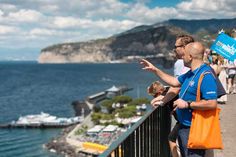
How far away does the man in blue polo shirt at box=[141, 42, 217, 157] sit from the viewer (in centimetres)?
464

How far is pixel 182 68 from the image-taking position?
6.52 m

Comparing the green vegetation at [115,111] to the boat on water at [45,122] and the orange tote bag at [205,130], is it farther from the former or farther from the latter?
the orange tote bag at [205,130]

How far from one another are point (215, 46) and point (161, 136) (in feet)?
21.3

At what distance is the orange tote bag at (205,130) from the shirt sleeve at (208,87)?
46 mm

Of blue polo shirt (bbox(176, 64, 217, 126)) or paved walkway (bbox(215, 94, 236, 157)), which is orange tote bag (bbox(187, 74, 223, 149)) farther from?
paved walkway (bbox(215, 94, 236, 157))

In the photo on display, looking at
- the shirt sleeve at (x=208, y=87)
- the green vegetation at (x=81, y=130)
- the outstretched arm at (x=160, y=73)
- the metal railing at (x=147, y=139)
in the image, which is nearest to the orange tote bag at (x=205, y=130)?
the shirt sleeve at (x=208, y=87)

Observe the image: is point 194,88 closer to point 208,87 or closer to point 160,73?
point 208,87

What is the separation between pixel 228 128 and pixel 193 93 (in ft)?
17.8

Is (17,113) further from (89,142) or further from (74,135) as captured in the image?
(89,142)

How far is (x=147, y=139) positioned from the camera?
570 centimetres

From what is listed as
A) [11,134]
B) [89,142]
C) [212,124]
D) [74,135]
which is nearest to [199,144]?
[212,124]

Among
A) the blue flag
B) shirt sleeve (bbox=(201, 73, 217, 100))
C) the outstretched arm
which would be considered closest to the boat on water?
the blue flag

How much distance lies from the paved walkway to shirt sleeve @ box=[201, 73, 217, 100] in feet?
11.5

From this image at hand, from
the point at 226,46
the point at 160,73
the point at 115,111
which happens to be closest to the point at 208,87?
the point at 160,73
